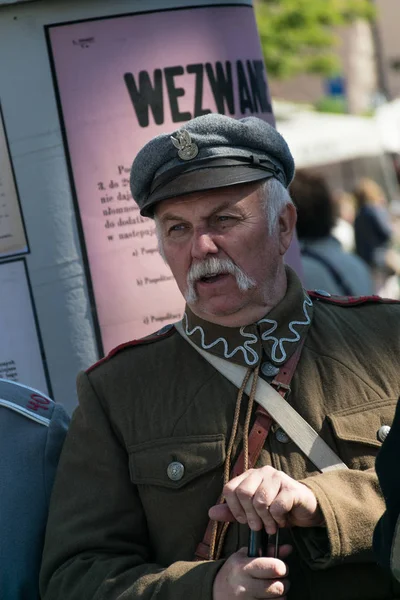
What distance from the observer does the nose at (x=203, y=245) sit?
2783 millimetres

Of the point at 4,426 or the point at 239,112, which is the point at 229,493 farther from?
the point at 239,112

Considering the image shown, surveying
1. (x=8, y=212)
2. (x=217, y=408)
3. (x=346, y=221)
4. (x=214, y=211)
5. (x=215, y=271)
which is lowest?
(x=217, y=408)

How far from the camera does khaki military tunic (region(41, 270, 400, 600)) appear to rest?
258cm

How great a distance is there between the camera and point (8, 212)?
3516 millimetres

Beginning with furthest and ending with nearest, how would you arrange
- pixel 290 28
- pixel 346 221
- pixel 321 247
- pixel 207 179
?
pixel 290 28 < pixel 346 221 < pixel 321 247 < pixel 207 179

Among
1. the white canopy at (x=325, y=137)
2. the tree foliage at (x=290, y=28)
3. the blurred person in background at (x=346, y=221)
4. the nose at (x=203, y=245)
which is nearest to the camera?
the nose at (x=203, y=245)

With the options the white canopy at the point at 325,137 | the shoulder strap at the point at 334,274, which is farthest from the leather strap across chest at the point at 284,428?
the white canopy at the point at 325,137

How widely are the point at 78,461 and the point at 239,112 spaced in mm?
1477

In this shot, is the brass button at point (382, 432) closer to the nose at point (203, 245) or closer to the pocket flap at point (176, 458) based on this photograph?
the pocket flap at point (176, 458)

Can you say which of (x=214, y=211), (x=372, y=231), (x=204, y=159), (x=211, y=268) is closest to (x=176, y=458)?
(x=211, y=268)

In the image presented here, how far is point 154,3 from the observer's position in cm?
355

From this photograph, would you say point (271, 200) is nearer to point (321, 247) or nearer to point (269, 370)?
point (269, 370)

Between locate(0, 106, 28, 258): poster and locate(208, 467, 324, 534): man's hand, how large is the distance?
1398 mm

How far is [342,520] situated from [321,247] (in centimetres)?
333
